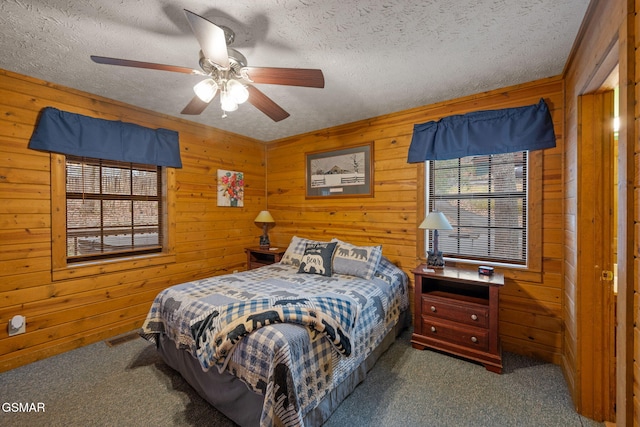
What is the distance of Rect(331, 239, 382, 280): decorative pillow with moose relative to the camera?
2.80 metres

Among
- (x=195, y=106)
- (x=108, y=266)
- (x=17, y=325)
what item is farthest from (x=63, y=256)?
(x=195, y=106)

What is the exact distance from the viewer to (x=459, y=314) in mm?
2396

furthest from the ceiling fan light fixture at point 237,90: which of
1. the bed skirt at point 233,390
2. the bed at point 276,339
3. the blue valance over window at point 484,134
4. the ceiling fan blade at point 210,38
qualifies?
the blue valance over window at point 484,134

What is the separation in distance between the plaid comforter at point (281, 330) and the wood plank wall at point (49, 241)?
1002 millimetres

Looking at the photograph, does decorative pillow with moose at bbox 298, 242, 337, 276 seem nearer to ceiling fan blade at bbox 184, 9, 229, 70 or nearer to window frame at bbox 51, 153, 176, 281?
window frame at bbox 51, 153, 176, 281

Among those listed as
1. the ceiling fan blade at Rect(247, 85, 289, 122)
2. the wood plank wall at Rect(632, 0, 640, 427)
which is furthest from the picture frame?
the wood plank wall at Rect(632, 0, 640, 427)

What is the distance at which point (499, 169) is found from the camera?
8.80 feet

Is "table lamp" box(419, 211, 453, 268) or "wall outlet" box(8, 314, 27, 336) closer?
"wall outlet" box(8, 314, 27, 336)

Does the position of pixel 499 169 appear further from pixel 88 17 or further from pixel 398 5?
pixel 88 17

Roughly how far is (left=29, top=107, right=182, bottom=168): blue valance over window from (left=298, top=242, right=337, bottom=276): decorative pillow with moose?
6.38 ft

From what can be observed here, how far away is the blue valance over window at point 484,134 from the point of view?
2.41 metres

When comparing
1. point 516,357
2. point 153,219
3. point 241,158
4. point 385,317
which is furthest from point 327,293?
point 241,158

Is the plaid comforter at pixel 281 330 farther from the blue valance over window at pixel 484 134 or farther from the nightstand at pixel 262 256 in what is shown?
the blue valance over window at pixel 484 134

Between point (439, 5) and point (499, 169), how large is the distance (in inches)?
68.5
